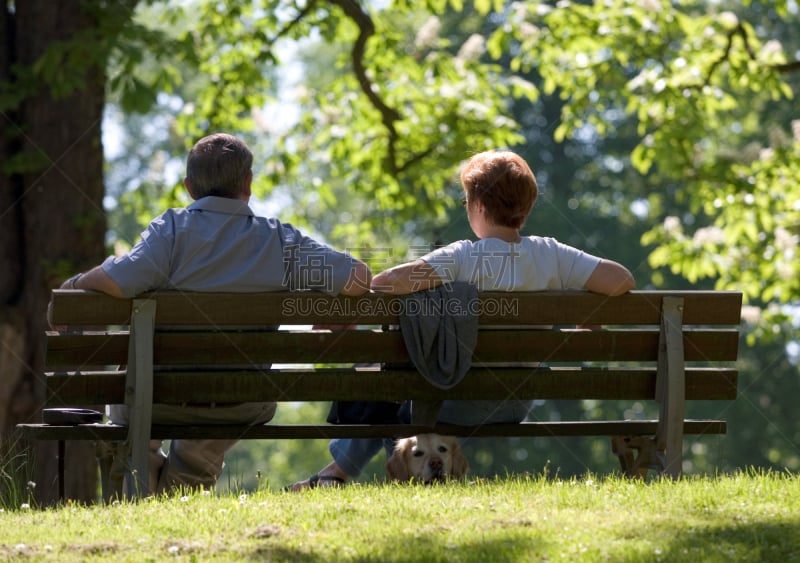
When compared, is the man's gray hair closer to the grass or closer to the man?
the man

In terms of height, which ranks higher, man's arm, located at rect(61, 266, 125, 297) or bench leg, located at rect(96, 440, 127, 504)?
man's arm, located at rect(61, 266, 125, 297)

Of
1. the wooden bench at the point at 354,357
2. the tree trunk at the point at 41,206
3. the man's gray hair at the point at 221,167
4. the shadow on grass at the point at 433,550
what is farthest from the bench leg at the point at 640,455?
the tree trunk at the point at 41,206

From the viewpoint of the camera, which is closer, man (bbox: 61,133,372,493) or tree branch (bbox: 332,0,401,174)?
man (bbox: 61,133,372,493)

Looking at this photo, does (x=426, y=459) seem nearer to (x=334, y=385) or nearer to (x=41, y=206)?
(x=334, y=385)

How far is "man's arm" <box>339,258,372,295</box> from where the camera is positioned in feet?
15.8

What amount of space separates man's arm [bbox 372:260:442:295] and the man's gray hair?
32.6 inches

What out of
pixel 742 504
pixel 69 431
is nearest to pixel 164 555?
pixel 69 431

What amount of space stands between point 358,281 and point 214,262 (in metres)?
0.62

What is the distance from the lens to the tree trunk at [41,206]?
9.56m

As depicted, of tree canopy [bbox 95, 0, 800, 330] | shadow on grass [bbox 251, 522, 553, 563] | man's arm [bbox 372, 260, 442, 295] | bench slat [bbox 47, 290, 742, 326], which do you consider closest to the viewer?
shadow on grass [bbox 251, 522, 553, 563]

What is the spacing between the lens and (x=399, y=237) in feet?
98.9

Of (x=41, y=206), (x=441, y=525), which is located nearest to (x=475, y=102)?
(x=41, y=206)

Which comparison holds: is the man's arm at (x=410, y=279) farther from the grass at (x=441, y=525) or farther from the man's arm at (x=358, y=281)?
the grass at (x=441, y=525)

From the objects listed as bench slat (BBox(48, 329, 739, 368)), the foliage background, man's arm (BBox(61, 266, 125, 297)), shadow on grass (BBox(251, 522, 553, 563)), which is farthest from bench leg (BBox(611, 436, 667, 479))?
the foliage background
